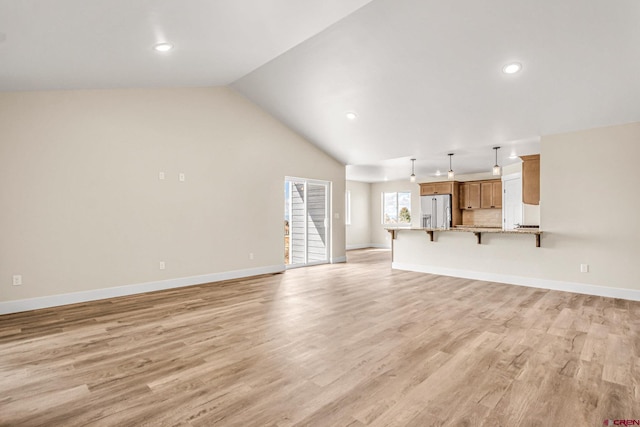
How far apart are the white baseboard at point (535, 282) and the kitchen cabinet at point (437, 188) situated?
13.8ft

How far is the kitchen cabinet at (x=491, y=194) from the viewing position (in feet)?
30.4

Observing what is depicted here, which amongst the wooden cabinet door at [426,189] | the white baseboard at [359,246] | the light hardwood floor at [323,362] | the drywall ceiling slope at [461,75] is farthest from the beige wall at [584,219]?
the white baseboard at [359,246]

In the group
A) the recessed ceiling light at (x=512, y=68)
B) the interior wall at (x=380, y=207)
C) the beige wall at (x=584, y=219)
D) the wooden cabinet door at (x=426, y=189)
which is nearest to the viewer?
the recessed ceiling light at (x=512, y=68)

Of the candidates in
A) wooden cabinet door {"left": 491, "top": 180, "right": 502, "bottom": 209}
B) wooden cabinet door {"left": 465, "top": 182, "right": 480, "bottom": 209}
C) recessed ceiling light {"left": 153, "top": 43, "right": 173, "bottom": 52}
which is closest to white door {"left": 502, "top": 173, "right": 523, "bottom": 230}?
wooden cabinet door {"left": 491, "top": 180, "right": 502, "bottom": 209}

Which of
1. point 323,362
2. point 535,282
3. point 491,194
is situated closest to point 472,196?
point 491,194

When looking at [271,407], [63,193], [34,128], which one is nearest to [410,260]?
[271,407]

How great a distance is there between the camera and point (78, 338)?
315cm

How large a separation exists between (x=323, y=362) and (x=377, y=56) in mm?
3599

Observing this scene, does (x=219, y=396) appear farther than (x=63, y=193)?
No

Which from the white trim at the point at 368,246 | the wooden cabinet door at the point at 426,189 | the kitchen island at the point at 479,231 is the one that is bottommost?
the white trim at the point at 368,246

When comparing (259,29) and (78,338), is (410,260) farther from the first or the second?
(78,338)

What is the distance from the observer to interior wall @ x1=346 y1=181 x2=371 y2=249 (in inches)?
465

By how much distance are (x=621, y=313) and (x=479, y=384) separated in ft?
9.64

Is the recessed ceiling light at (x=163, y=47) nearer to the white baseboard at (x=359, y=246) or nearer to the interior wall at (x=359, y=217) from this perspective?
the interior wall at (x=359, y=217)
